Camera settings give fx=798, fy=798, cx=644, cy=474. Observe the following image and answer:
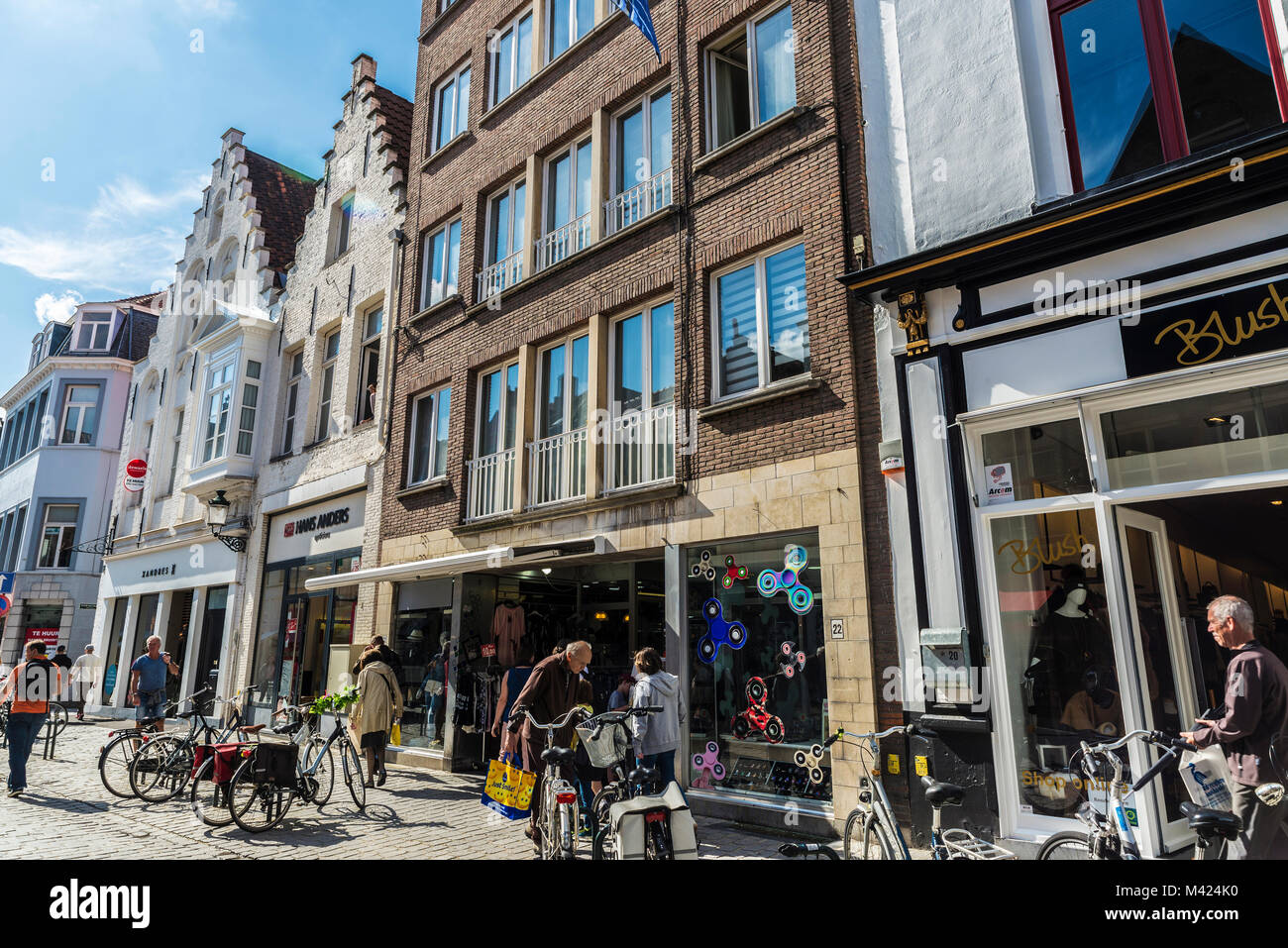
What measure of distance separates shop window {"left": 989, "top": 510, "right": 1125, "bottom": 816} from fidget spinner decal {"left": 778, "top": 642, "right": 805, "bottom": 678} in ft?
6.97

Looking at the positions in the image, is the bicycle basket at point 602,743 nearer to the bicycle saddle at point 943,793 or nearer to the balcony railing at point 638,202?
the bicycle saddle at point 943,793

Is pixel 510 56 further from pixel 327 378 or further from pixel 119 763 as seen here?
pixel 119 763

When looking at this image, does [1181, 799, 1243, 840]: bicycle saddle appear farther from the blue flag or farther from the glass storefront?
the blue flag

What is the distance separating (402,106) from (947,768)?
18.8 meters

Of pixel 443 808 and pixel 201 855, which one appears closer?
pixel 201 855

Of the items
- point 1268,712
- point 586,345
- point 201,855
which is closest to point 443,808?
point 201,855

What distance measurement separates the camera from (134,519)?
78.7 feet

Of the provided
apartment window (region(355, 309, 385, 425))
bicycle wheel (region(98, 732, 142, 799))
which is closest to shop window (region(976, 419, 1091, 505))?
bicycle wheel (region(98, 732, 142, 799))

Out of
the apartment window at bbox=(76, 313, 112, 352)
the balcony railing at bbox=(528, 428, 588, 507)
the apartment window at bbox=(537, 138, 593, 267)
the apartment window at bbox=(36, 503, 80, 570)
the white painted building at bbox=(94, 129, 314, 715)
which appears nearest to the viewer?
the balcony railing at bbox=(528, 428, 588, 507)

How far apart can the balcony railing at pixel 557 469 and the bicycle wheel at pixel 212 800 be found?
5335 millimetres

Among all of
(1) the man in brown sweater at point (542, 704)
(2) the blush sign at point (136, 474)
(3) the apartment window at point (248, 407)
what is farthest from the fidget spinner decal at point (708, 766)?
(2) the blush sign at point (136, 474)

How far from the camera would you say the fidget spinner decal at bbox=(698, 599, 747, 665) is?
894 cm

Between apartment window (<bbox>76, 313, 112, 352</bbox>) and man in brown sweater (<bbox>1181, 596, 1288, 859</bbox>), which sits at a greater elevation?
apartment window (<bbox>76, 313, 112, 352</bbox>)

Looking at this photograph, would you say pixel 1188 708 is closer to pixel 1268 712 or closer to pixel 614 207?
pixel 1268 712
